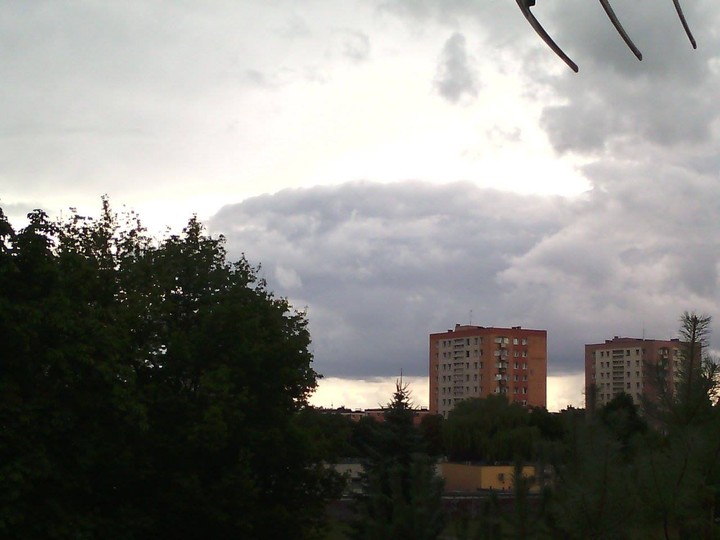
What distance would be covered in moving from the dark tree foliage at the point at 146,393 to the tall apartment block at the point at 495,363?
10189cm

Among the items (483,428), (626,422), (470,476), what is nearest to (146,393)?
(626,422)

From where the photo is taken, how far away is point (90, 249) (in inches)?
1195

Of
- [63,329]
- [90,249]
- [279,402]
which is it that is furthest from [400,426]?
[90,249]

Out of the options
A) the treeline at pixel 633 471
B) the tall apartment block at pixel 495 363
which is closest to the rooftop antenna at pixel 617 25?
the treeline at pixel 633 471

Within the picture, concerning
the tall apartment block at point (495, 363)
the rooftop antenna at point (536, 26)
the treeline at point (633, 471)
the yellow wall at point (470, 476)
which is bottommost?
the yellow wall at point (470, 476)

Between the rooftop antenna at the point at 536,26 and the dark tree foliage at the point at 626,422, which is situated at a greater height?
the rooftop antenna at the point at 536,26

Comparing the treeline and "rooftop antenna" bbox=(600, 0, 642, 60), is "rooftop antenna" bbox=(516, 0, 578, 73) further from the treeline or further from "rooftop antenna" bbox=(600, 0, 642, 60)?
the treeline

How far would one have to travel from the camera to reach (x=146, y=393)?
80.8ft

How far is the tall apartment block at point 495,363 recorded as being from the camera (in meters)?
132

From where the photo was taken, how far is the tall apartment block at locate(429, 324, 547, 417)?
132375mm

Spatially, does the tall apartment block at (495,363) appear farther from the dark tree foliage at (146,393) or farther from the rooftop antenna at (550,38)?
the rooftop antenna at (550,38)

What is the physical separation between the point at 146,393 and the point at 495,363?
11057cm

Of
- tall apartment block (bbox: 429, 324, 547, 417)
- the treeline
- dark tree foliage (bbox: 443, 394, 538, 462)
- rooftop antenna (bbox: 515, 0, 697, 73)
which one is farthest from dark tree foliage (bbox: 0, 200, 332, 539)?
tall apartment block (bbox: 429, 324, 547, 417)

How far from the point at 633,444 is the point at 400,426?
15.7 m
